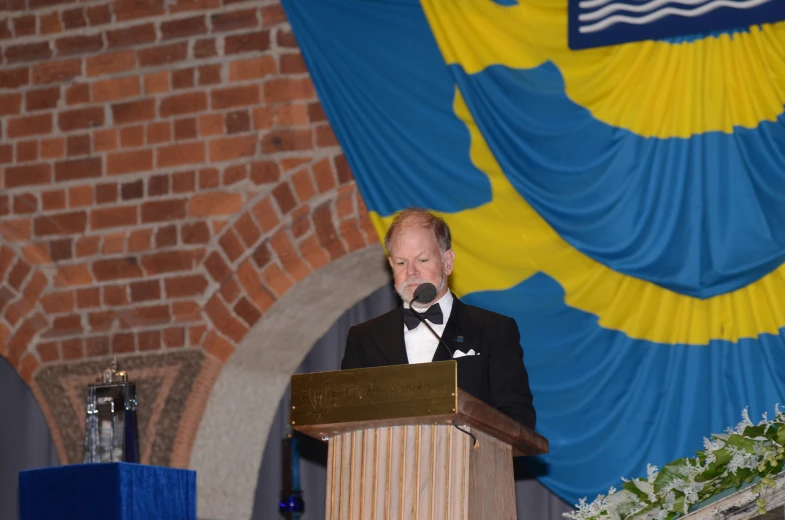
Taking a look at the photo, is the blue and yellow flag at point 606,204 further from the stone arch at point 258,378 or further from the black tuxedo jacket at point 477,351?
the black tuxedo jacket at point 477,351

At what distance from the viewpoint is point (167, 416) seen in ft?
15.5

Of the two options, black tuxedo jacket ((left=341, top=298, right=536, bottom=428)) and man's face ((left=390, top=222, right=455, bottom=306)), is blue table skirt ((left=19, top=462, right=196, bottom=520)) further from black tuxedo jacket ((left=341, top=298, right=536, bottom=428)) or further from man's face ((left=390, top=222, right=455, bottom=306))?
man's face ((left=390, top=222, right=455, bottom=306))

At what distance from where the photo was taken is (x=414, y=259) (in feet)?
9.56

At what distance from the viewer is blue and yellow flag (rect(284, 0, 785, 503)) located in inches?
158

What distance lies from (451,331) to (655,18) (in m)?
1.81

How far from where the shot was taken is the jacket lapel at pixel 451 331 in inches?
116

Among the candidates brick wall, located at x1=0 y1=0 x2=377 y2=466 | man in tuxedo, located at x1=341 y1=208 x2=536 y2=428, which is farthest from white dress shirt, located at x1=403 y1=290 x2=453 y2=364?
brick wall, located at x1=0 y1=0 x2=377 y2=466

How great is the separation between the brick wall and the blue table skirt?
1222 millimetres

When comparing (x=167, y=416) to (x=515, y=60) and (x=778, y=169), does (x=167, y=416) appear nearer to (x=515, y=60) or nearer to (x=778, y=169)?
(x=515, y=60)

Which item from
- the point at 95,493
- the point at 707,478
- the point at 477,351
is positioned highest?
the point at 477,351

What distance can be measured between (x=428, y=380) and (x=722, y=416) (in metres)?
1.91

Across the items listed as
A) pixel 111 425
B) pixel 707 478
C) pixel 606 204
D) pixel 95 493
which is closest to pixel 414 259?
pixel 707 478

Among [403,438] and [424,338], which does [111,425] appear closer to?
[424,338]

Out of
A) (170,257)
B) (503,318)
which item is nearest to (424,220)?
(503,318)
